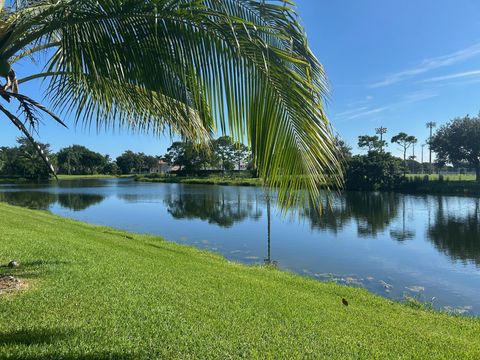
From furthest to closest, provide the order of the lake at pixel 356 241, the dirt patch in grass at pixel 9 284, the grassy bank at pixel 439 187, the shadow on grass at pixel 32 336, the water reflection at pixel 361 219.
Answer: the grassy bank at pixel 439 187, the water reflection at pixel 361 219, the lake at pixel 356 241, the dirt patch in grass at pixel 9 284, the shadow on grass at pixel 32 336

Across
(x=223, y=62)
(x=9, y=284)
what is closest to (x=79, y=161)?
(x=9, y=284)

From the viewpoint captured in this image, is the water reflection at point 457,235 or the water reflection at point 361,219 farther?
the water reflection at point 361,219

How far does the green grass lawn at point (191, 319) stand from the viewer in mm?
3900

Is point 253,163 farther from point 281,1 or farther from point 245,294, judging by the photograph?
point 245,294

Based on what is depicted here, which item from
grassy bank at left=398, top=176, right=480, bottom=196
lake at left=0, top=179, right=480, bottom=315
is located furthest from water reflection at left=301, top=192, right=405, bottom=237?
grassy bank at left=398, top=176, right=480, bottom=196

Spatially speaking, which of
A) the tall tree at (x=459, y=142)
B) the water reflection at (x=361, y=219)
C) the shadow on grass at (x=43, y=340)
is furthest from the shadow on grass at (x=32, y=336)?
the tall tree at (x=459, y=142)

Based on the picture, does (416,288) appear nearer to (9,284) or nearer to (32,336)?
(9,284)

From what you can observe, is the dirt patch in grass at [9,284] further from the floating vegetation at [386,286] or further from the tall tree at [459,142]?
the tall tree at [459,142]

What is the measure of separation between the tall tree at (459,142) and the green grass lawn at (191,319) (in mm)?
51673

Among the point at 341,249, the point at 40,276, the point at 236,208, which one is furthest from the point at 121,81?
the point at 236,208

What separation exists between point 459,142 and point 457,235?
129 feet

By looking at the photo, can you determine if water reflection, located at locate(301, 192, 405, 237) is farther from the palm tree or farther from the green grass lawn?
the palm tree

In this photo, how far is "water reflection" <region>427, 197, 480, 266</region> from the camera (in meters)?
14.8

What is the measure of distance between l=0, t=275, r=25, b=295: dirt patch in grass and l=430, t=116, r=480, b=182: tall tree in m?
55.4
